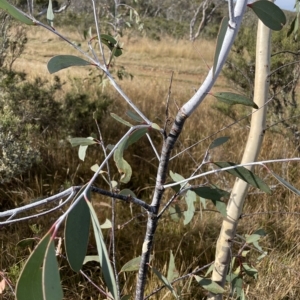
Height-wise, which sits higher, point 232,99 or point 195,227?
point 232,99

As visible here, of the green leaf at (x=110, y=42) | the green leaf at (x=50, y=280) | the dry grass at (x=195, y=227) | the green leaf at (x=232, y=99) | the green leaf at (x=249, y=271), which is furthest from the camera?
the dry grass at (x=195, y=227)

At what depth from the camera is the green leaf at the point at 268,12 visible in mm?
531

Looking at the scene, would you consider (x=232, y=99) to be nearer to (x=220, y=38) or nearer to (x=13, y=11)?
(x=220, y=38)

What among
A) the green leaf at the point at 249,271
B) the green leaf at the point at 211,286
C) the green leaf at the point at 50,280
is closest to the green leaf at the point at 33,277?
the green leaf at the point at 50,280

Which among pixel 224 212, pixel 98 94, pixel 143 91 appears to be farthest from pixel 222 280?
pixel 143 91

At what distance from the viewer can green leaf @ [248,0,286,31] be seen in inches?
20.9

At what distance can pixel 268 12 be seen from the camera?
21.2 inches

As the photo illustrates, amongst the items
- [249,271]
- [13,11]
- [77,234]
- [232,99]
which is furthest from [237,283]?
[13,11]

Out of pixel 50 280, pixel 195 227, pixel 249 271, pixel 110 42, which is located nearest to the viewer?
pixel 50 280

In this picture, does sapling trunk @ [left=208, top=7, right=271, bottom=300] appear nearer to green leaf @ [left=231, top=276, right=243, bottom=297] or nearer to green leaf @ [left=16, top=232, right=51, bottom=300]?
green leaf @ [left=231, top=276, right=243, bottom=297]

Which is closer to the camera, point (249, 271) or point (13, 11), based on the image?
point (13, 11)

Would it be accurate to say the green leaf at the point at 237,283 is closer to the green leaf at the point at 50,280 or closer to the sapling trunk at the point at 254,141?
the sapling trunk at the point at 254,141

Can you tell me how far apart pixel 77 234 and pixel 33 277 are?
63 mm

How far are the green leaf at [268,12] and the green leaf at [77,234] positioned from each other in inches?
13.8
